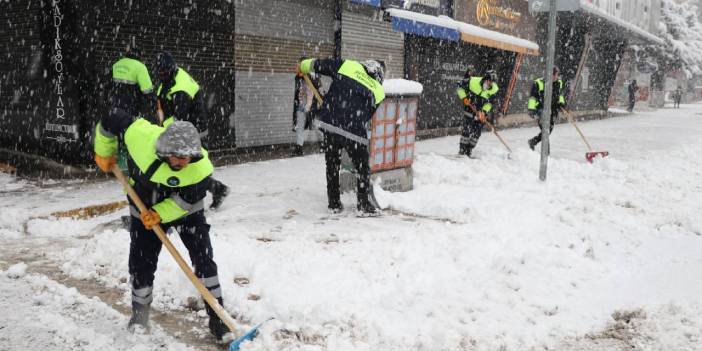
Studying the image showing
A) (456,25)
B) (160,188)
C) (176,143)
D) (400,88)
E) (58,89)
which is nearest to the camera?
(176,143)

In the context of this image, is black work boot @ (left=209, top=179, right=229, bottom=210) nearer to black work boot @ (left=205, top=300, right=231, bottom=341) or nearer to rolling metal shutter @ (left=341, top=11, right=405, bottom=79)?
black work boot @ (left=205, top=300, right=231, bottom=341)

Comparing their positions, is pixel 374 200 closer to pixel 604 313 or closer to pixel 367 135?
pixel 367 135

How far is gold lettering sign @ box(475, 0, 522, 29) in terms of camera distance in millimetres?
17703

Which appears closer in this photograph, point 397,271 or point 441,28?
point 397,271

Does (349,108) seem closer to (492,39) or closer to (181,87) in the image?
(181,87)

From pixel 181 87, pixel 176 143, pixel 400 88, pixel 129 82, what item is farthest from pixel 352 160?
pixel 176 143

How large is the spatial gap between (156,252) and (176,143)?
31.2 inches

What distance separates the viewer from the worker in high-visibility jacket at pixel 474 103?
10320 mm

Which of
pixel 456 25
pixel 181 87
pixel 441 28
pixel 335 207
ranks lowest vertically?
pixel 335 207

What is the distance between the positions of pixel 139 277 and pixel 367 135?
3.21 meters

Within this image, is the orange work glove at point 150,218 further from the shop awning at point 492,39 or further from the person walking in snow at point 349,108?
the shop awning at point 492,39

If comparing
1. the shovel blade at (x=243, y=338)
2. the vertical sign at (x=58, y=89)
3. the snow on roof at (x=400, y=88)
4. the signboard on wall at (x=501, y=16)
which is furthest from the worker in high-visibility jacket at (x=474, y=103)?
the shovel blade at (x=243, y=338)

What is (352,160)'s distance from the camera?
612cm

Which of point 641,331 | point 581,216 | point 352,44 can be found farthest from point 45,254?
point 352,44
